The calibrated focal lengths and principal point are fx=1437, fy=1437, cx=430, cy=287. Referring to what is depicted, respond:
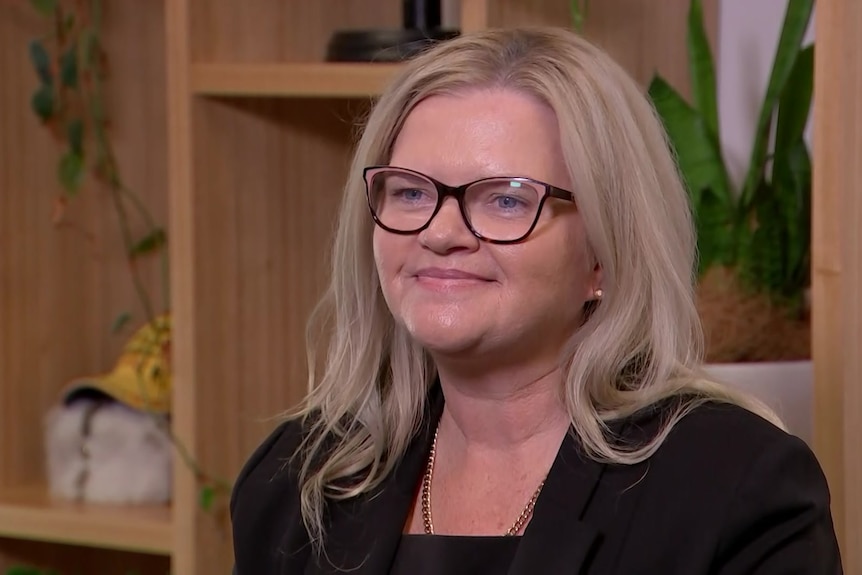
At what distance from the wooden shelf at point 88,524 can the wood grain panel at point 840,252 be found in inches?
39.3

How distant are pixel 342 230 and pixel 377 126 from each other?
11 cm

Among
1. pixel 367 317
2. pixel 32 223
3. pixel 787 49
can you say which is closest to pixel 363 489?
pixel 367 317

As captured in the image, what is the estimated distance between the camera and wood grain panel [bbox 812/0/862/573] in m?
1.40

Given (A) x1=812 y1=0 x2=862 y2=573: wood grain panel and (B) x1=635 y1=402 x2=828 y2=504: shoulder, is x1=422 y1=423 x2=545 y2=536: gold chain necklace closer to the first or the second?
(B) x1=635 y1=402 x2=828 y2=504: shoulder

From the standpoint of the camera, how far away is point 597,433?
1.25 m

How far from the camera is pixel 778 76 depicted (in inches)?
70.2

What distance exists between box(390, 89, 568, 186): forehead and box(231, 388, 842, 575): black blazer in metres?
0.25

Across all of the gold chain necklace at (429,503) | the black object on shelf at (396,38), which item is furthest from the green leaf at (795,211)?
the gold chain necklace at (429,503)

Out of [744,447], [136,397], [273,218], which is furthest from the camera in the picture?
[136,397]

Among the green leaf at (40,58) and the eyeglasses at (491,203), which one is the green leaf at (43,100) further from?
the eyeglasses at (491,203)

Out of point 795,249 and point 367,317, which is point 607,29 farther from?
point 367,317

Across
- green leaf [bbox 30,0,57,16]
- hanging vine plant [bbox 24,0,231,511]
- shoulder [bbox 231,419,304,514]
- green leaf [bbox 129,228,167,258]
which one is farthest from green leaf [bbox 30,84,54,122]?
shoulder [bbox 231,419,304,514]

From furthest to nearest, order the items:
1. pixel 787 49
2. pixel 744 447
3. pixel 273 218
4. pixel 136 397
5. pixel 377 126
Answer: pixel 136 397 → pixel 273 218 → pixel 787 49 → pixel 377 126 → pixel 744 447

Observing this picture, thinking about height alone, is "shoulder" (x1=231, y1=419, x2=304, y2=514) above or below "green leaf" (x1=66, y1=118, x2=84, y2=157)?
below
